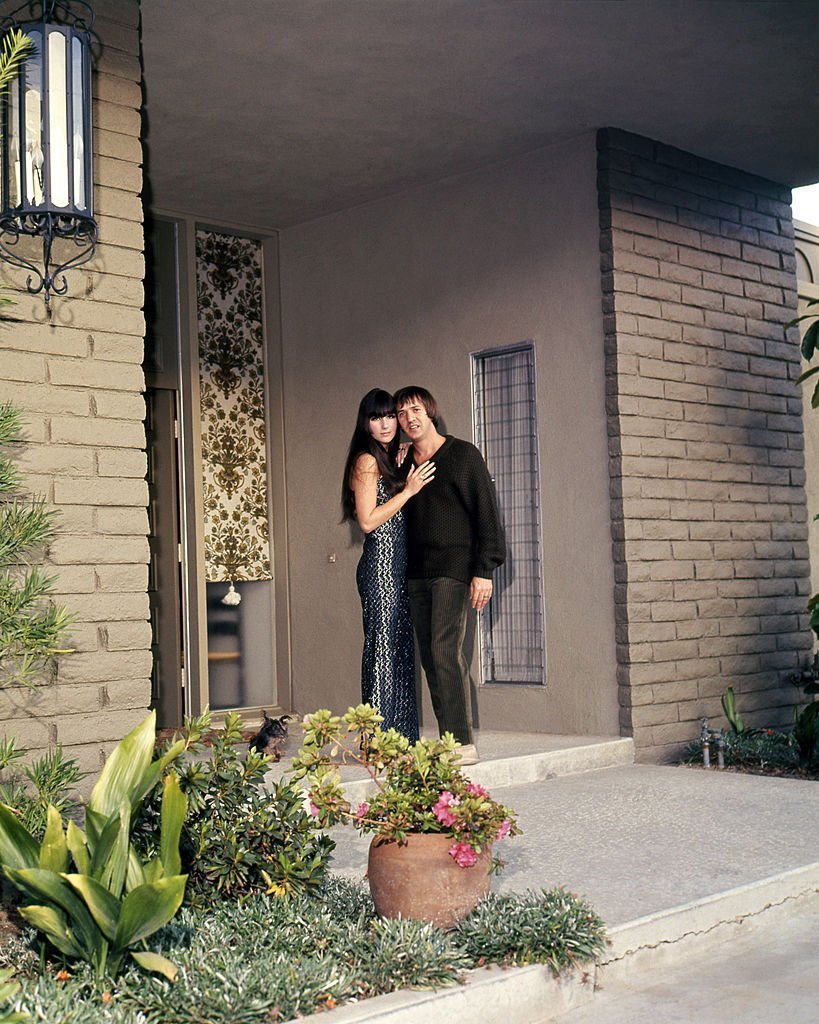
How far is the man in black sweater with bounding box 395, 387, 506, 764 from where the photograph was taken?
18.0ft

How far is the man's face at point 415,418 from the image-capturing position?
566cm

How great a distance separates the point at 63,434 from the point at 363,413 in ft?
5.81

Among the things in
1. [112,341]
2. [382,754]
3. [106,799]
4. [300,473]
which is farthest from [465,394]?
[106,799]

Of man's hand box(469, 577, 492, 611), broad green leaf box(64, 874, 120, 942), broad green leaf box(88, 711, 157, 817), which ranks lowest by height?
broad green leaf box(64, 874, 120, 942)

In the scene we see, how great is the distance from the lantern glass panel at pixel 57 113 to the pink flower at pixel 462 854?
2181 mm

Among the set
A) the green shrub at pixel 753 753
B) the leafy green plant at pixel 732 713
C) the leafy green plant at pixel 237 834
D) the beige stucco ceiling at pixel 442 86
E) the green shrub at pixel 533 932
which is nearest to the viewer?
the green shrub at pixel 533 932

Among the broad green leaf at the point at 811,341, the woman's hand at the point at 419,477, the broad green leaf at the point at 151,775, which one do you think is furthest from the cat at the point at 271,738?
the broad green leaf at the point at 811,341

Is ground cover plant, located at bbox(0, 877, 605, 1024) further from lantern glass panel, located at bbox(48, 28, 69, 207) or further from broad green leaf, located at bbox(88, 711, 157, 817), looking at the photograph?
lantern glass panel, located at bbox(48, 28, 69, 207)

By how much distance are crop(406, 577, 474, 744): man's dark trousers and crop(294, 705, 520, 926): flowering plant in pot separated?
2053mm

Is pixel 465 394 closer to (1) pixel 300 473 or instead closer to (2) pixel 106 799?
(1) pixel 300 473

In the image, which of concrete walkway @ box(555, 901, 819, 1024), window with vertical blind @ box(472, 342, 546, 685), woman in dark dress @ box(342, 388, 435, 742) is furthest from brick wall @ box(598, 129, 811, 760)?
concrete walkway @ box(555, 901, 819, 1024)

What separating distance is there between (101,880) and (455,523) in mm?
3099

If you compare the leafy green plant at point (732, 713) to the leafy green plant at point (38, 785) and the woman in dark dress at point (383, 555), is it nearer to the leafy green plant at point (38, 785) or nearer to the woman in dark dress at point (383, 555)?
the woman in dark dress at point (383, 555)

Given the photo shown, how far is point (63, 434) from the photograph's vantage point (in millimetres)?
3949
